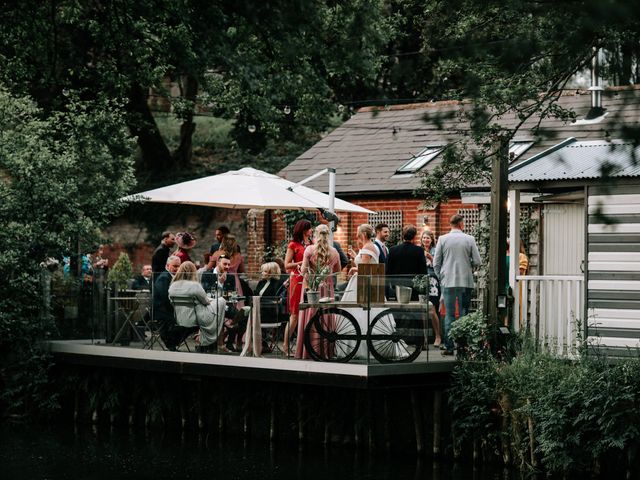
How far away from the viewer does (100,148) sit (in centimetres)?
2188

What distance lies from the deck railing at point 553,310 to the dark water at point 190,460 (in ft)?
6.52

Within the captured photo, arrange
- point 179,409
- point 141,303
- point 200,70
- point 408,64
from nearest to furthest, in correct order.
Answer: point 408,64 < point 200,70 < point 141,303 < point 179,409

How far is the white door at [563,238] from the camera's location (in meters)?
20.1

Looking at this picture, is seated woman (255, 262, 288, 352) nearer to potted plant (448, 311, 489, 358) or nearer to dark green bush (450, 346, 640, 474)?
potted plant (448, 311, 489, 358)

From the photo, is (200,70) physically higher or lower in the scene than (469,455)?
higher

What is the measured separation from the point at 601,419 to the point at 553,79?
378 cm

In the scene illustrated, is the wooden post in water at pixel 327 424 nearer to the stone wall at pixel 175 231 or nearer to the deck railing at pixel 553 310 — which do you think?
the deck railing at pixel 553 310

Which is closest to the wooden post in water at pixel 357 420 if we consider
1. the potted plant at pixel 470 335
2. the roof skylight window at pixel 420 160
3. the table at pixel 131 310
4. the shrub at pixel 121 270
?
the potted plant at pixel 470 335

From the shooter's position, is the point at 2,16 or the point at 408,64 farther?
the point at 2,16

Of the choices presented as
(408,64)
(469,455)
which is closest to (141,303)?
(469,455)

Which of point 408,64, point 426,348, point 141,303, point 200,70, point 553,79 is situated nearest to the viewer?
point 408,64

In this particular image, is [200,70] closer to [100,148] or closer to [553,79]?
[553,79]

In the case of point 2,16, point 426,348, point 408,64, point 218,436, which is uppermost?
point 2,16

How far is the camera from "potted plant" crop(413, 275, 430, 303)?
16131 mm
